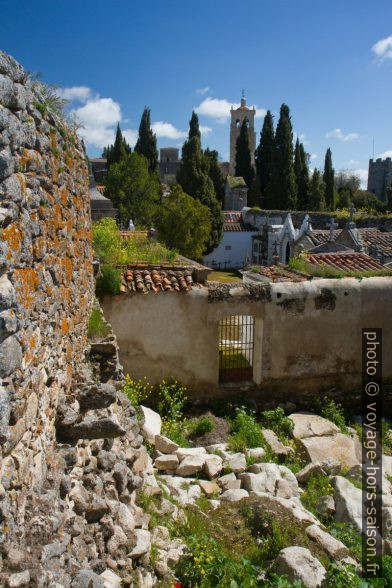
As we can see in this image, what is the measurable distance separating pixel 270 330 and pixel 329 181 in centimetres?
4548

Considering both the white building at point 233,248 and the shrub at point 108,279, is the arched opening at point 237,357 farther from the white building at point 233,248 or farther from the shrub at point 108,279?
the white building at point 233,248

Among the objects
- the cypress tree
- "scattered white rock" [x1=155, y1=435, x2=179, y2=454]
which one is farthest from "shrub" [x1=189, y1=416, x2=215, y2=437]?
the cypress tree

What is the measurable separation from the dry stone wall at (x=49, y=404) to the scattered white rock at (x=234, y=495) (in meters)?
1.39

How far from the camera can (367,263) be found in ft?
40.9

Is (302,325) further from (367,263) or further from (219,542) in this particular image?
(219,542)

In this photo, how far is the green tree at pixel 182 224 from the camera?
2859 cm

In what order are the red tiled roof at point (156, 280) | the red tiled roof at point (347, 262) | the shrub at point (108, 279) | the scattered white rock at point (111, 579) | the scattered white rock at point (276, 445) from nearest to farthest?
the scattered white rock at point (111, 579), the scattered white rock at point (276, 445), the shrub at point (108, 279), the red tiled roof at point (156, 280), the red tiled roof at point (347, 262)

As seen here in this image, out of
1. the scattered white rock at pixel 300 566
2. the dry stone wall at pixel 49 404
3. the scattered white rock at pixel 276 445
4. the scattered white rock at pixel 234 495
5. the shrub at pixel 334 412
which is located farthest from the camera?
the shrub at pixel 334 412

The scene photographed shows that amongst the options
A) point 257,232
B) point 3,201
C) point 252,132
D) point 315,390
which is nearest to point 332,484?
point 315,390

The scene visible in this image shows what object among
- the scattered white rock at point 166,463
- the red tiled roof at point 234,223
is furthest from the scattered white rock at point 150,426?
the red tiled roof at point 234,223

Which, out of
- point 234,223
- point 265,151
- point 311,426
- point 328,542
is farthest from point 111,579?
point 265,151

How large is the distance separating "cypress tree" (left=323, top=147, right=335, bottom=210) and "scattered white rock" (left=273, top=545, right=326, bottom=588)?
46.1 meters

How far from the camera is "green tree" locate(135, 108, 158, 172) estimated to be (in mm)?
47375

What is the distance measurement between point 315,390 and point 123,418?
20.5ft
